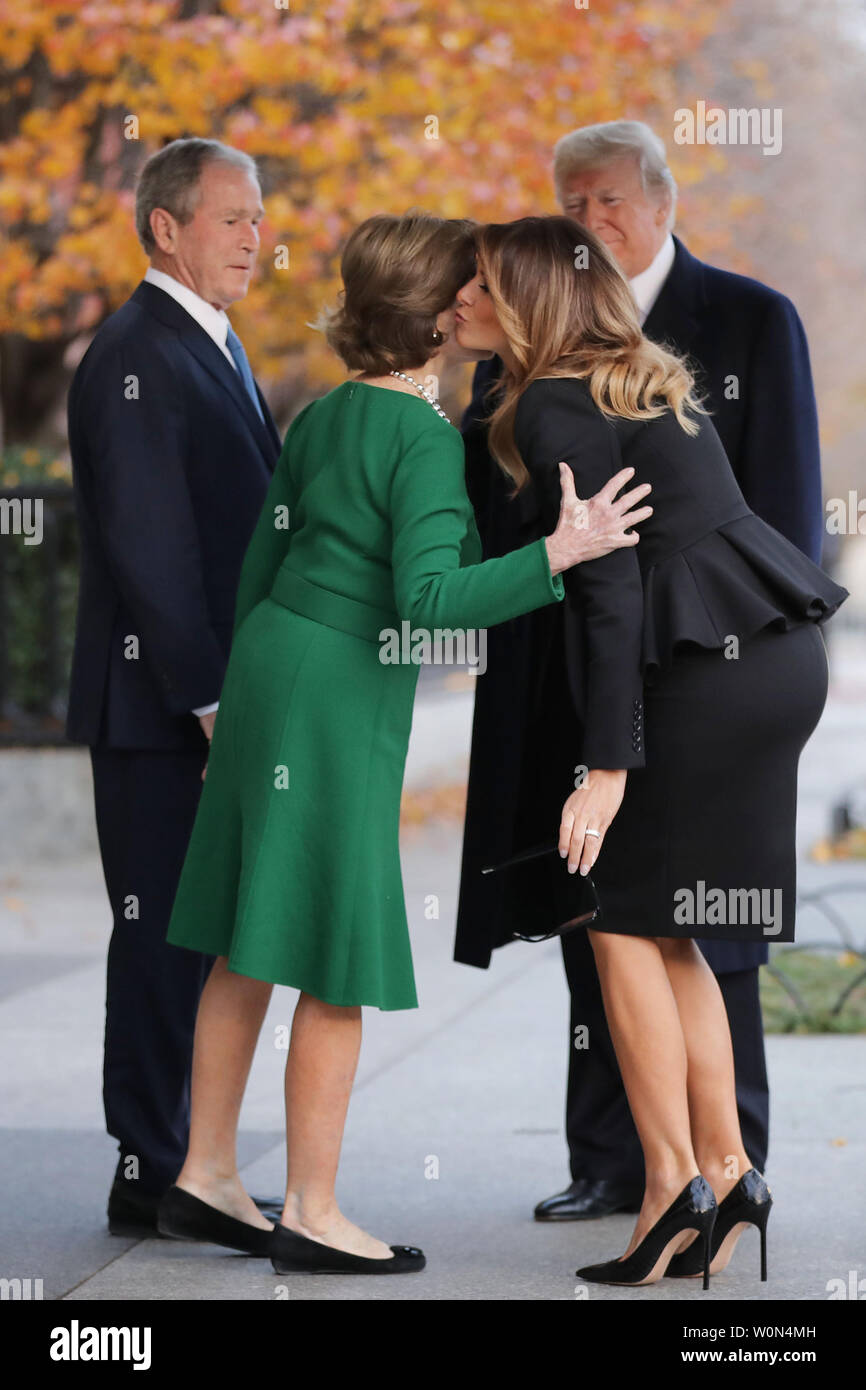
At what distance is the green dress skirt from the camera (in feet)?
11.4

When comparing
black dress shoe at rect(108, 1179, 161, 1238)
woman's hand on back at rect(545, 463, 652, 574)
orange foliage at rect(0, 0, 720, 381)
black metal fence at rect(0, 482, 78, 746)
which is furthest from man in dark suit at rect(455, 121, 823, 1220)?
orange foliage at rect(0, 0, 720, 381)

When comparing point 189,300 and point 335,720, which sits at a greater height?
point 189,300

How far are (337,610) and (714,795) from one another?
0.77 meters

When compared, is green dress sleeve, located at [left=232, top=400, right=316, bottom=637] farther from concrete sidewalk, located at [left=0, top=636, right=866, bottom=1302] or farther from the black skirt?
concrete sidewalk, located at [left=0, top=636, right=866, bottom=1302]

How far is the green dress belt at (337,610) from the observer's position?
3.51m

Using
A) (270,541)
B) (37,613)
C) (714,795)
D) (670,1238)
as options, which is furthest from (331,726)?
(37,613)

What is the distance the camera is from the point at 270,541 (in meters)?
3.68

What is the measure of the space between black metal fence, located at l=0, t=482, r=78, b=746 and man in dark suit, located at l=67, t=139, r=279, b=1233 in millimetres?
5074

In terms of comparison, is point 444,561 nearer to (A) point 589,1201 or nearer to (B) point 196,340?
(B) point 196,340

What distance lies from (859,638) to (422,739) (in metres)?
38.6

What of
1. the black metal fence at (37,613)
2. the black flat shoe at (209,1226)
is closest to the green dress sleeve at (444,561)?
the black flat shoe at (209,1226)

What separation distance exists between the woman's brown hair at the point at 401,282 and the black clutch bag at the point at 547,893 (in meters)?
Result: 0.96

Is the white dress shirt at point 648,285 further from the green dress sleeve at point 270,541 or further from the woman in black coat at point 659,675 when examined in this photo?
the green dress sleeve at point 270,541
